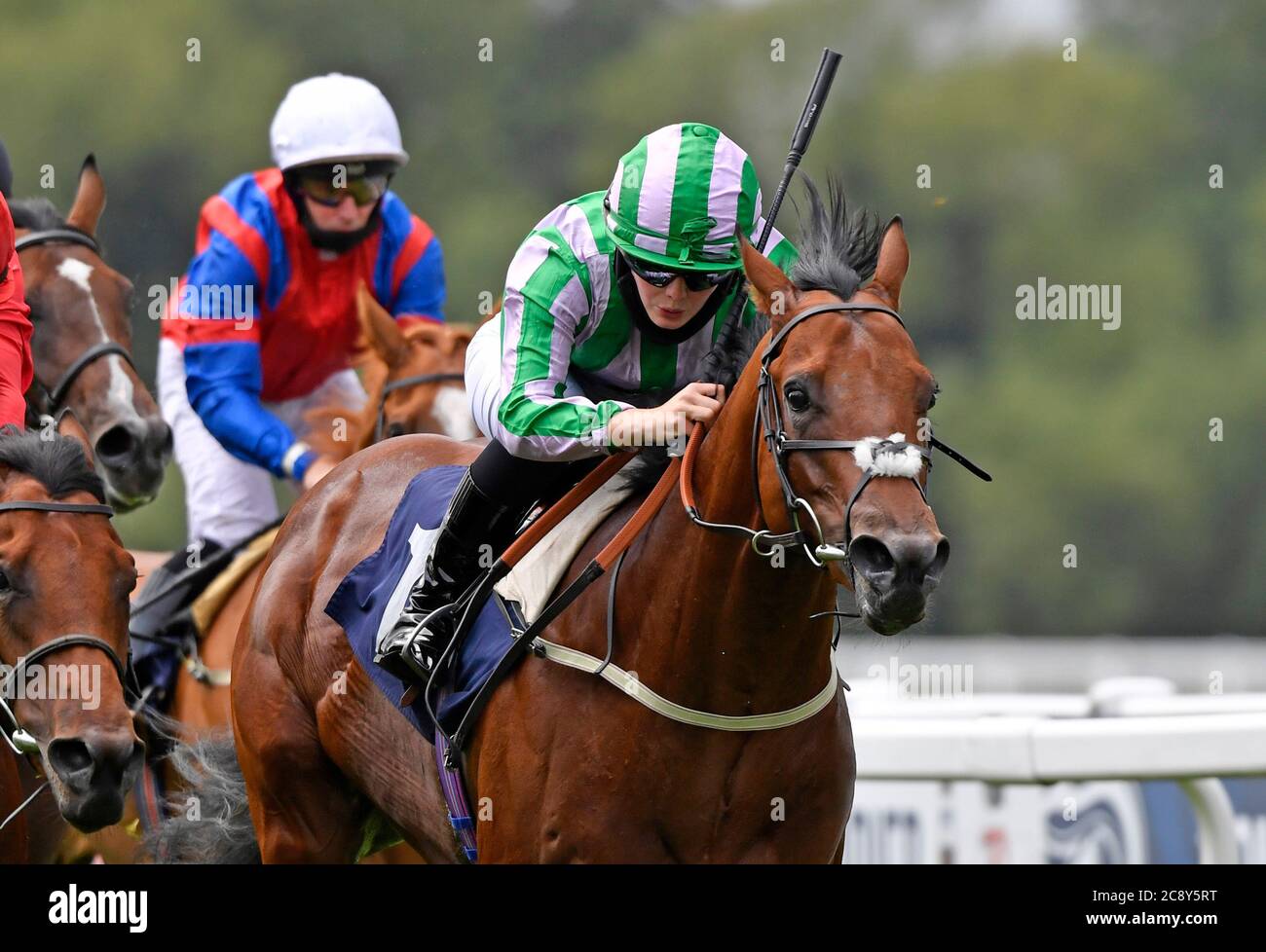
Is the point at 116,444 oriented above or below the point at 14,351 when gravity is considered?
below

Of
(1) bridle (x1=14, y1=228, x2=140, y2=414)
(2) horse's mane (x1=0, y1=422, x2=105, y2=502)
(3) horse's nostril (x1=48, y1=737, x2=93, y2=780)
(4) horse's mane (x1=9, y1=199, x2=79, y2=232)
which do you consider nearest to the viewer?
(3) horse's nostril (x1=48, y1=737, x2=93, y2=780)

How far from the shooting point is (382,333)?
7168 millimetres

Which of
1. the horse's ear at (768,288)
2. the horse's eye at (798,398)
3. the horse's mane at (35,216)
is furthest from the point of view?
the horse's mane at (35,216)

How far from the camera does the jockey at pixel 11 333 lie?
496cm

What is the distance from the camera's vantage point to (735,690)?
405cm

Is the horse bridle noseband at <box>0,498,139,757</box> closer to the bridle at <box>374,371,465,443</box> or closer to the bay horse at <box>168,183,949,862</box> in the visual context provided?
the bay horse at <box>168,183,949,862</box>

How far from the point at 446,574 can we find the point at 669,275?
0.87m

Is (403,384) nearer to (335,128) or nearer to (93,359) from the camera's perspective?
(335,128)

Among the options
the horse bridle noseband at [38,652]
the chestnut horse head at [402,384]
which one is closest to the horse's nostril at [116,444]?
the chestnut horse head at [402,384]

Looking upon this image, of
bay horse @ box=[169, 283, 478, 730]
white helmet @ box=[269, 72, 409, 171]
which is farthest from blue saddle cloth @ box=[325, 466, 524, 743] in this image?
white helmet @ box=[269, 72, 409, 171]

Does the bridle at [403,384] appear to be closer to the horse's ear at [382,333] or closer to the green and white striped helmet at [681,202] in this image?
the horse's ear at [382,333]

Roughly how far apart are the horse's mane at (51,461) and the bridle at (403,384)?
92.7 inches

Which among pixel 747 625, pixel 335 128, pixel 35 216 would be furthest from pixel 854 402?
pixel 35 216

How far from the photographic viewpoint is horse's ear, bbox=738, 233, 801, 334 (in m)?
3.92
